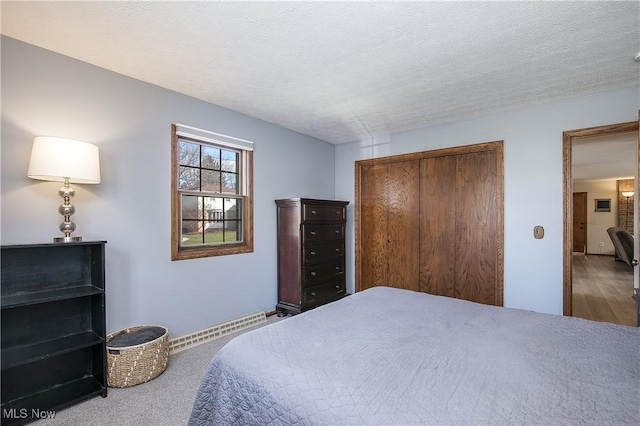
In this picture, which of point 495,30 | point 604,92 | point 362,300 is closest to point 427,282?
point 362,300

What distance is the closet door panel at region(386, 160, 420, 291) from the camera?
4137mm

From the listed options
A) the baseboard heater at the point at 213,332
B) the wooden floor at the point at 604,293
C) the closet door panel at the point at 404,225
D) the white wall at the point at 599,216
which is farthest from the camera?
the white wall at the point at 599,216

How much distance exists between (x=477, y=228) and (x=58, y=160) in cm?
402

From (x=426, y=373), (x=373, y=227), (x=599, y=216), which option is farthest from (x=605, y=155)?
(x=426, y=373)

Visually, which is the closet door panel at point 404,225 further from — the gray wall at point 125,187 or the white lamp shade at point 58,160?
the white lamp shade at point 58,160

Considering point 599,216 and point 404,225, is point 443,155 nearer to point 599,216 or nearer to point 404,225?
point 404,225

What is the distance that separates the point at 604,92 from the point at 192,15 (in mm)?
3690

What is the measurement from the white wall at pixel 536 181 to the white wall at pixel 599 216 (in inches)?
332

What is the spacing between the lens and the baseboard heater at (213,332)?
2840 mm

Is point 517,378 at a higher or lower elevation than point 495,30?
lower

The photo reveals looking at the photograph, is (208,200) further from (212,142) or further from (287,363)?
(287,363)

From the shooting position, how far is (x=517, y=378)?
1.14 metres

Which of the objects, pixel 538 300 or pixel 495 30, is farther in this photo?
pixel 538 300

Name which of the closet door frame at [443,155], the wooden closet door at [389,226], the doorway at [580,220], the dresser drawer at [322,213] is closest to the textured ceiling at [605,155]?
the closet door frame at [443,155]
